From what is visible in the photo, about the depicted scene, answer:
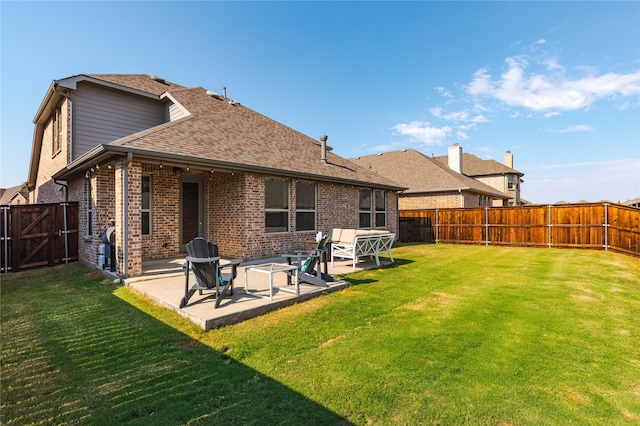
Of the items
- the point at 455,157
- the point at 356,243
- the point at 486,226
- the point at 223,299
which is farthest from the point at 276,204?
the point at 455,157

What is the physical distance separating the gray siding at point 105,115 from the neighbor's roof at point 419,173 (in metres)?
14.6

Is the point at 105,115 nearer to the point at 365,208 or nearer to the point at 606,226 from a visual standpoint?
the point at 365,208

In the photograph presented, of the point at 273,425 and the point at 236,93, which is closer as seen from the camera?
the point at 273,425

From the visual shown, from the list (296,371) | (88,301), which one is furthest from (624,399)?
(88,301)

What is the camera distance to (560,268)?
9.40 metres

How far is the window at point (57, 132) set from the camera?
11.4 meters

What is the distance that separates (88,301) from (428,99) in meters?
17.9

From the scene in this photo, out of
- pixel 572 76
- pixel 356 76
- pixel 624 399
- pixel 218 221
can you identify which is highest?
pixel 356 76

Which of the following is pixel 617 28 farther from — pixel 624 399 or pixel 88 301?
pixel 88 301

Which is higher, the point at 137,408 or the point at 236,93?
the point at 236,93

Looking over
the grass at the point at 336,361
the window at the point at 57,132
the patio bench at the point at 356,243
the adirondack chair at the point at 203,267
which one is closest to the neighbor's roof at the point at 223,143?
the window at the point at 57,132

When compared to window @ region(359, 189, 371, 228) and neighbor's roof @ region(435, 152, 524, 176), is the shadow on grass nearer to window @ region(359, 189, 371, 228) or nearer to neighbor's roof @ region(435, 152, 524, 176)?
window @ region(359, 189, 371, 228)

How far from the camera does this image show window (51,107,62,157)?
11.4 m

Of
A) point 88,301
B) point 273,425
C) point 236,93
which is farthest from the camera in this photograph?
point 236,93
